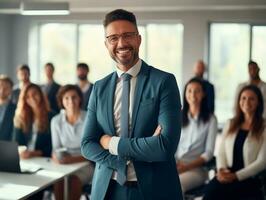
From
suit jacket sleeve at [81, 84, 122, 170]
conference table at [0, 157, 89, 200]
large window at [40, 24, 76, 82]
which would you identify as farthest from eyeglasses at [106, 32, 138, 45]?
large window at [40, 24, 76, 82]

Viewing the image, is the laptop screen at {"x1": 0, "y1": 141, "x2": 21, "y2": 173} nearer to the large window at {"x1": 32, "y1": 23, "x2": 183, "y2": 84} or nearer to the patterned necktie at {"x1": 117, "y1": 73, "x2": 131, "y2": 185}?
the patterned necktie at {"x1": 117, "y1": 73, "x2": 131, "y2": 185}

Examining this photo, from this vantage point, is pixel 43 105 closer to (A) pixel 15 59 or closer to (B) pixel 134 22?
(B) pixel 134 22

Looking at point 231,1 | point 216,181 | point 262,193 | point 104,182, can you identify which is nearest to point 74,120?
point 216,181

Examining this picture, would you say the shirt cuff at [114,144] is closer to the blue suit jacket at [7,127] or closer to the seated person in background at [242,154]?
the seated person in background at [242,154]

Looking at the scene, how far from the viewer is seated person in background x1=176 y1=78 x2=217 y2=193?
360cm

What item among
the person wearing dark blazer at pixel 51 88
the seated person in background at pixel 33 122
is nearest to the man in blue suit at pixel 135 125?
the seated person in background at pixel 33 122

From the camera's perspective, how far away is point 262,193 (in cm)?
325

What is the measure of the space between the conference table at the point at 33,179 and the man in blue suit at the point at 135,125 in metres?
0.87

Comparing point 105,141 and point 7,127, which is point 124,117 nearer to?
point 105,141

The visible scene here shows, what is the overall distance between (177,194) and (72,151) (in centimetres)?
212

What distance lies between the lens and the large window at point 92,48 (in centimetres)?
912

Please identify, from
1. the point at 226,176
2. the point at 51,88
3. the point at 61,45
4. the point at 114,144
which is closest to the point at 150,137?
the point at 114,144

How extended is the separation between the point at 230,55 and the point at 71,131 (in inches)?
230

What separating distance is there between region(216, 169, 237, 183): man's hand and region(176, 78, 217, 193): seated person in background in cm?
26
